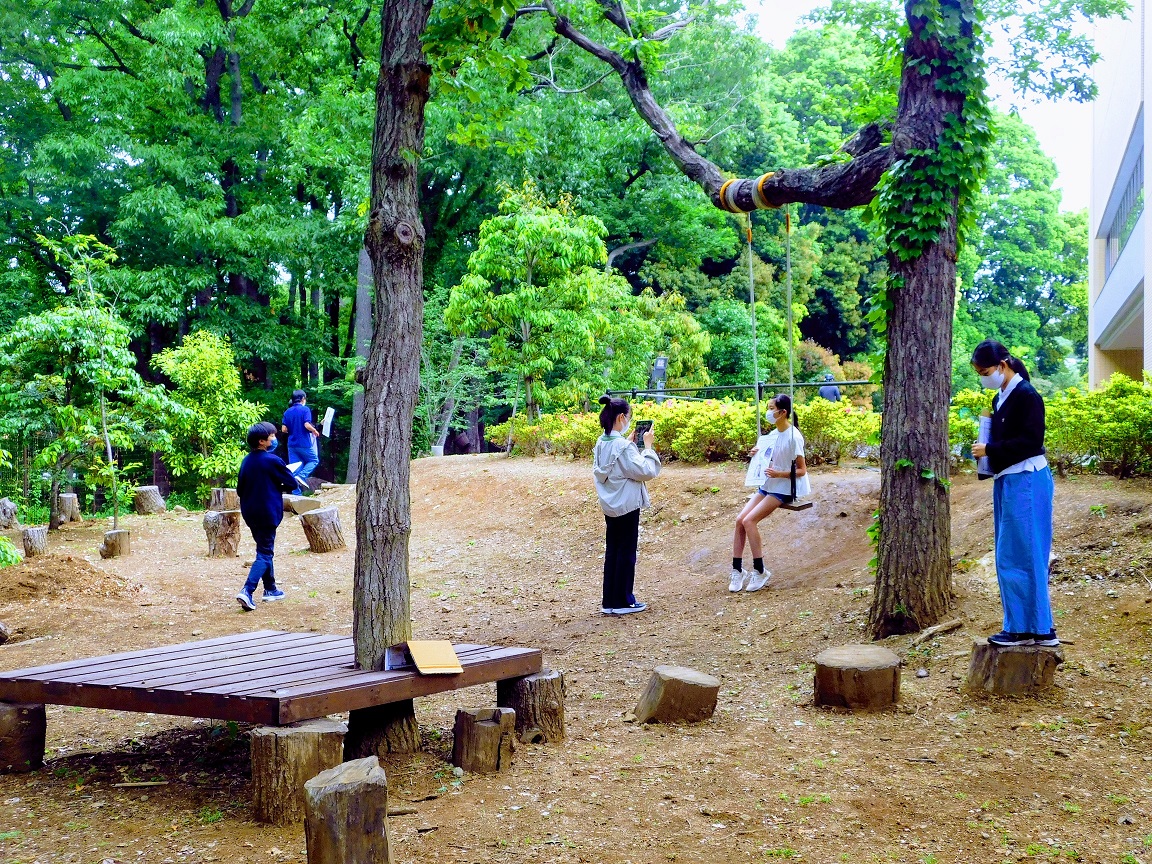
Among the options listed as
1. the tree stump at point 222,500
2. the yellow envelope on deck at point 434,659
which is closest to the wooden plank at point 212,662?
the yellow envelope on deck at point 434,659

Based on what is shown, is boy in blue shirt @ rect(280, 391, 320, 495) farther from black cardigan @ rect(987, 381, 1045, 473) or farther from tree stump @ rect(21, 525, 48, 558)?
black cardigan @ rect(987, 381, 1045, 473)

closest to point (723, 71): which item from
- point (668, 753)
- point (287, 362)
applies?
point (287, 362)

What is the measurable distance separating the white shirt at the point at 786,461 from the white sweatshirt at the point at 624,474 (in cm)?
107

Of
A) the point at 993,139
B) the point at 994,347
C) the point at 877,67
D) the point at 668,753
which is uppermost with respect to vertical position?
the point at 877,67

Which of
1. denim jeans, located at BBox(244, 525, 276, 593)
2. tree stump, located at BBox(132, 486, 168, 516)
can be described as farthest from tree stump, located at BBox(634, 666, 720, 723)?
tree stump, located at BBox(132, 486, 168, 516)

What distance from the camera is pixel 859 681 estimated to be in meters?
5.41

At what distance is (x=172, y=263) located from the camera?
77.8 ft

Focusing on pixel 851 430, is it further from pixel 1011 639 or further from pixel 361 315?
pixel 361 315

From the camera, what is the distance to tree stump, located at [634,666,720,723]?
5.32 metres

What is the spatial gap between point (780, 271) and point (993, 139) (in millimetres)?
22937

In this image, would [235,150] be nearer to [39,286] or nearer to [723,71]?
[39,286]

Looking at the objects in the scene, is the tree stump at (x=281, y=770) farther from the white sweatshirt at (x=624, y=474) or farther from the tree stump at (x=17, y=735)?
the white sweatshirt at (x=624, y=474)

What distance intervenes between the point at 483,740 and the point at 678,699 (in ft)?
4.11

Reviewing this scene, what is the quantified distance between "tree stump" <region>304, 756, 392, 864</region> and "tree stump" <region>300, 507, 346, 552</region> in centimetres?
986
